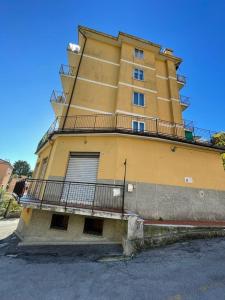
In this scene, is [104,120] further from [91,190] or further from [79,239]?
[79,239]

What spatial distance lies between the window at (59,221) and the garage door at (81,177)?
37.6 inches

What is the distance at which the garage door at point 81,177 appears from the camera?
9.79 metres

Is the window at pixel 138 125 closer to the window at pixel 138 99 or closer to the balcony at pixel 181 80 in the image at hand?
the window at pixel 138 99

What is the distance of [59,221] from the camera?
937 cm

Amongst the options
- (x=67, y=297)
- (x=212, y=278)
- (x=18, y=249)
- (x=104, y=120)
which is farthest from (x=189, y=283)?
(x=104, y=120)

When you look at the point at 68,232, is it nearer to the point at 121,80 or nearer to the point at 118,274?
the point at 118,274

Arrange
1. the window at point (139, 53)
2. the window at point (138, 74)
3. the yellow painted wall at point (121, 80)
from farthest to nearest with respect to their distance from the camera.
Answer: the window at point (139, 53)
the window at point (138, 74)
the yellow painted wall at point (121, 80)

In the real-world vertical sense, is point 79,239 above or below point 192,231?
below

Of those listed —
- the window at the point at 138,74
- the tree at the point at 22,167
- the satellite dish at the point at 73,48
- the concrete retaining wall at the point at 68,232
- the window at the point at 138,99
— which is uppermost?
the tree at the point at 22,167

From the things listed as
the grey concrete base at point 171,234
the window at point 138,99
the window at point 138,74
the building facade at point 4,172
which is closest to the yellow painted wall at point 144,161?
the grey concrete base at point 171,234

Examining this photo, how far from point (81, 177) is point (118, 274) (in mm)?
5773

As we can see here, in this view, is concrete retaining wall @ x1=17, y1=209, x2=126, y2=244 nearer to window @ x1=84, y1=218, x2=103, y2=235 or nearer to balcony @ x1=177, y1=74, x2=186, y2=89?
window @ x1=84, y1=218, x2=103, y2=235

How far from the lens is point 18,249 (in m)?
8.17

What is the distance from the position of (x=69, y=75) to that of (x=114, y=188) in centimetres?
1077
